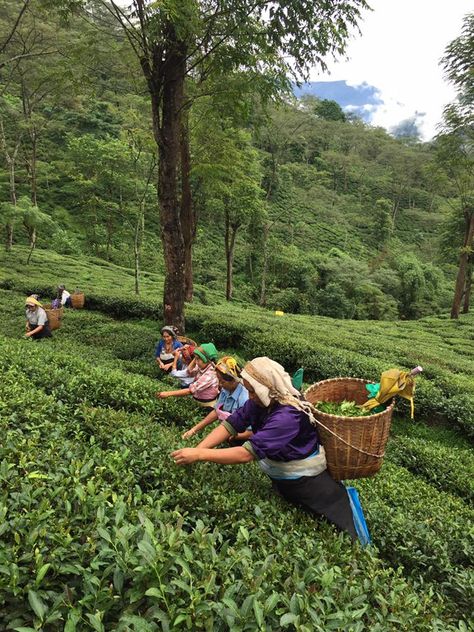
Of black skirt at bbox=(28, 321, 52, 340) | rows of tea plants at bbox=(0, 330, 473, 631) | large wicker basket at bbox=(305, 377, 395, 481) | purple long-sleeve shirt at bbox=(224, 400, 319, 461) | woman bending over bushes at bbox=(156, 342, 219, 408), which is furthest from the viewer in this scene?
black skirt at bbox=(28, 321, 52, 340)

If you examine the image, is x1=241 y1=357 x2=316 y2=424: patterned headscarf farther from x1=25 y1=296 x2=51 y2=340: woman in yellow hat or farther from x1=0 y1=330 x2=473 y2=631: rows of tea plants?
x1=25 y1=296 x2=51 y2=340: woman in yellow hat

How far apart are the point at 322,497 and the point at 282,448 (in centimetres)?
50

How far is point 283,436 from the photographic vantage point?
2406 millimetres

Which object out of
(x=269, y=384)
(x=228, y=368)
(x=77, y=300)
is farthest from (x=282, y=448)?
(x=77, y=300)

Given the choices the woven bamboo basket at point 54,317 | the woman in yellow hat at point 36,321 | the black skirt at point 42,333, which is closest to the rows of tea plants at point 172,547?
the woman in yellow hat at point 36,321

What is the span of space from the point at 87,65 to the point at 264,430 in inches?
303

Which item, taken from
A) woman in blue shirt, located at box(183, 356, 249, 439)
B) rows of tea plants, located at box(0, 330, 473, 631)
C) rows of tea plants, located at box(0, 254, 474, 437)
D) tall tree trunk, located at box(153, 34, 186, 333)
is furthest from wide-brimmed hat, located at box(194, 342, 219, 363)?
tall tree trunk, located at box(153, 34, 186, 333)

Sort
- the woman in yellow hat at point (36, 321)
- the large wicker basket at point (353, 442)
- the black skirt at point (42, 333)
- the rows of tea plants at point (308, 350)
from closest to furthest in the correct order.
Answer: the large wicker basket at point (353, 442), the rows of tea plants at point (308, 350), the woman in yellow hat at point (36, 321), the black skirt at point (42, 333)

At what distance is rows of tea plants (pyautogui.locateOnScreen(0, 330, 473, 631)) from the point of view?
145cm

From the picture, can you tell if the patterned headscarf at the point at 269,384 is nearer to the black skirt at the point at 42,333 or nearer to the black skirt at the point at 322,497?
the black skirt at the point at 322,497

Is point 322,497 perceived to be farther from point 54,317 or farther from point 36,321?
point 54,317

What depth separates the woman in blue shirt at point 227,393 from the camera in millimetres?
3635

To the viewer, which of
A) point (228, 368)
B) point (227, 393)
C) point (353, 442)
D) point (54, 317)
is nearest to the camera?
point (353, 442)

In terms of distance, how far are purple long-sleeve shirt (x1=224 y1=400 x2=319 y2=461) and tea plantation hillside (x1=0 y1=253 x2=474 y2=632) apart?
1.15 feet
